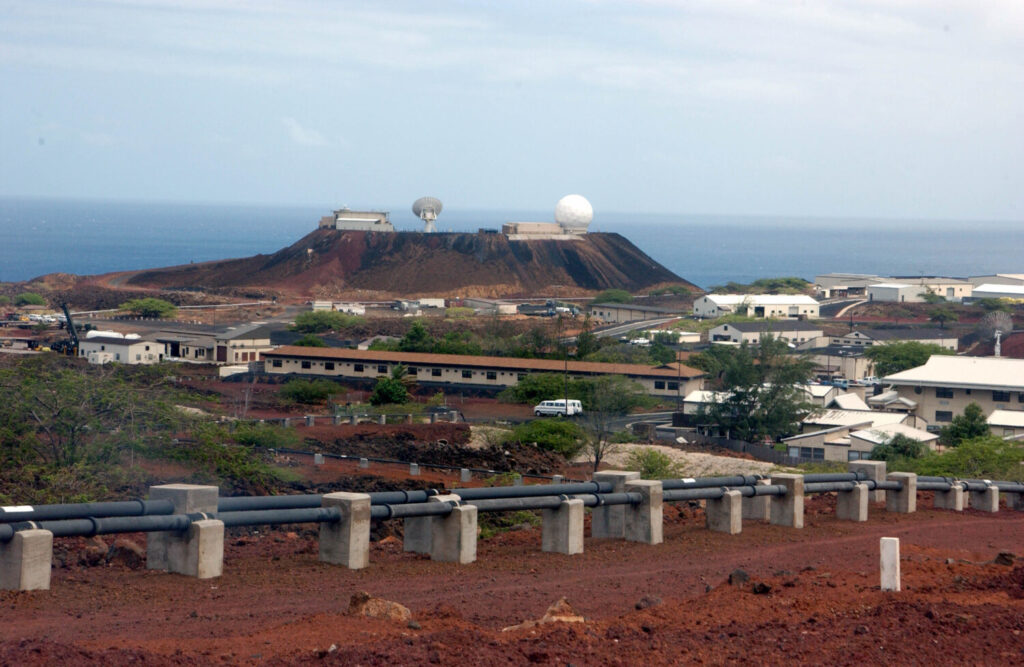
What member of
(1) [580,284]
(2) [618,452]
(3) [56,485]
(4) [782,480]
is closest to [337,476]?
(2) [618,452]

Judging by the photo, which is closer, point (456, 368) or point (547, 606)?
point (547, 606)

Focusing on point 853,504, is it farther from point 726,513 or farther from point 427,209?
point 427,209

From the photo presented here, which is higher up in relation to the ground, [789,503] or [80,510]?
[80,510]

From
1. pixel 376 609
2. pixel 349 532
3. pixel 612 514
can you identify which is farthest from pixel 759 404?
pixel 376 609

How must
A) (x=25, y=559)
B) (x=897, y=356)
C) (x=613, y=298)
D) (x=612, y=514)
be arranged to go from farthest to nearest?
(x=613, y=298)
(x=897, y=356)
(x=612, y=514)
(x=25, y=559)

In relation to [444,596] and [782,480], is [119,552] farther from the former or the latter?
[782,480]

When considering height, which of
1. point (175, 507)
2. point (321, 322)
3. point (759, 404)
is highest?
point (175, 507)

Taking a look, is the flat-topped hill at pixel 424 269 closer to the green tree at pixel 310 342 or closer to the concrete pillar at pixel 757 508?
the green tree at pixel 310 342
